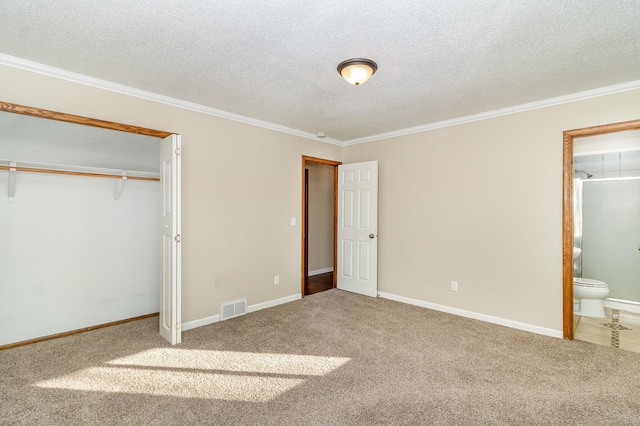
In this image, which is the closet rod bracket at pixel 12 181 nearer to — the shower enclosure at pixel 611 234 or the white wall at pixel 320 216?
the white wall at pixel 320 216

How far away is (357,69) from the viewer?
7.96 ft

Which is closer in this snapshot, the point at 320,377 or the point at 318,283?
the point at 320,377

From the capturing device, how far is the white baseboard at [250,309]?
345 centimetres

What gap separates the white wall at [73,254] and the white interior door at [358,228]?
9.16ft

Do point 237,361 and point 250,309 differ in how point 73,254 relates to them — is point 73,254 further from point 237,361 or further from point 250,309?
point 237,361

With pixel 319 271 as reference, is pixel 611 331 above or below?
below

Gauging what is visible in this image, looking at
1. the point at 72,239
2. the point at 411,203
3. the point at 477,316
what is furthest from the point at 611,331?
the point at 72,239

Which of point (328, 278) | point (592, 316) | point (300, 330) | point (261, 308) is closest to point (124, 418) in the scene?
point (300, 330)

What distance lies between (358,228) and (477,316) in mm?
2035

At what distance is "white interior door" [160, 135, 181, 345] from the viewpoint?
2.99 m

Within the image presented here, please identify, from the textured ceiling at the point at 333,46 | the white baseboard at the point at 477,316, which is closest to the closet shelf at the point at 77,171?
the textured ceiling at the point at 333,46

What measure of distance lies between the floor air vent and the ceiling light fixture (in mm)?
2896

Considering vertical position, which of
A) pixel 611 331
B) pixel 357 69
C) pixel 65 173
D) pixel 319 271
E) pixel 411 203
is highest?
pixel 357 69

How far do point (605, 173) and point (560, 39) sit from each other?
3.71 m
